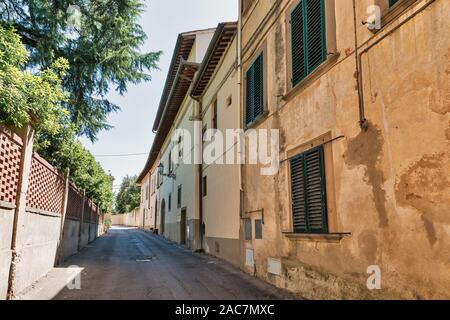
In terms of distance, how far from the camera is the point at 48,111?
6.51 meters

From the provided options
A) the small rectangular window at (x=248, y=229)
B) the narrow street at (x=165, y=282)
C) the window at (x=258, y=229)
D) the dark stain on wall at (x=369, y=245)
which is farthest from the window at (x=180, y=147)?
the dark stain on wall at (x=369, y=245)

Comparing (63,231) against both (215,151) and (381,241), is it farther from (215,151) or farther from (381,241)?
(381,241)

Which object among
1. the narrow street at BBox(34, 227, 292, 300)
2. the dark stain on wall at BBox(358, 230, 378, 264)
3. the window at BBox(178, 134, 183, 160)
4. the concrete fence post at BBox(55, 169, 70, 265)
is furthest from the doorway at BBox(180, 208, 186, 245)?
the dark stain on wall at BBox(358, 230, 378, 264)

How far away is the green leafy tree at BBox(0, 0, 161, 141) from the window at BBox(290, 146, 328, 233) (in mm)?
5976

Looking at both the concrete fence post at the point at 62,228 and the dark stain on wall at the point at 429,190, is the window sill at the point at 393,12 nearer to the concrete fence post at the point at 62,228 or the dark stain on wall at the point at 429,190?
the dark stain on wall at the point at 429,190

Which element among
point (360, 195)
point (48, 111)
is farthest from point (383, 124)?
point (48, 111)

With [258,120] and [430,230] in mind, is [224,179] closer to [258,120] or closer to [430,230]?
[258,120]

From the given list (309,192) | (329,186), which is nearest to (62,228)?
(309,192)

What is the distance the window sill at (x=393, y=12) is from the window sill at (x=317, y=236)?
9.58ft

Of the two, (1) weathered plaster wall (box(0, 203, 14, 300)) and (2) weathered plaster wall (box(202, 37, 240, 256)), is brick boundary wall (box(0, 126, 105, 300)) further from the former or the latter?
(2) weathered plaster wall (box(202, 37, 240, 256))

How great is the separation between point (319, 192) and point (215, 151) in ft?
25.5

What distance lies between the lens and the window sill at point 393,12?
14.8 feet

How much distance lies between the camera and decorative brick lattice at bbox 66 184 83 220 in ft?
41.7

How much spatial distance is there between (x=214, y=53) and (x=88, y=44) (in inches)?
166
